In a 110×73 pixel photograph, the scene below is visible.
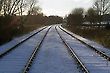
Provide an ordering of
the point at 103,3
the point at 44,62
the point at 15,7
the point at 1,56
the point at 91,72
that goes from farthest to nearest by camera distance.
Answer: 1. the point at 103,3
2. the point at 15,7
3. the point at 1,56
4. the point at 44,62
5. the point at 91,72

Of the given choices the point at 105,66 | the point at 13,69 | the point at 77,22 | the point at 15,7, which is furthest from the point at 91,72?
the point at 77,22

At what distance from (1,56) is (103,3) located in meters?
84.6

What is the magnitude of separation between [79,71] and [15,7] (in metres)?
60.3

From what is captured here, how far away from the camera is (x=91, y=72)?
12344mm

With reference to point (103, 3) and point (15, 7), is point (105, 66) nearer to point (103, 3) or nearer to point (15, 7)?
point (15, 7)

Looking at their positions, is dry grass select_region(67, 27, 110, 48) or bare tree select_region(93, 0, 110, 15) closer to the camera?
dry grass select_region(67, 27, 110, 48)

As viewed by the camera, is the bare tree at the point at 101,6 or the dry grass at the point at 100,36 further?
the bare tree at the point at 101,6

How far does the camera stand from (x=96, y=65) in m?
14.3

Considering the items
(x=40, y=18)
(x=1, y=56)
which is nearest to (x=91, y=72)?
(x=1, y=56)

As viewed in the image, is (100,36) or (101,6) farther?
(101,6)

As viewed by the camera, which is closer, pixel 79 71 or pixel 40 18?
pixel 79 71

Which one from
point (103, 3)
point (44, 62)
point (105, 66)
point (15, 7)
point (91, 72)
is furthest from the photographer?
point (103, 3)

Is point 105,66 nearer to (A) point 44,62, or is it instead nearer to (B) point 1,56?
(A) point 44,62

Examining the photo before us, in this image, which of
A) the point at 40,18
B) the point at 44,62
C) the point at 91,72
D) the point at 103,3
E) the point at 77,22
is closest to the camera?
the point at 91,72
